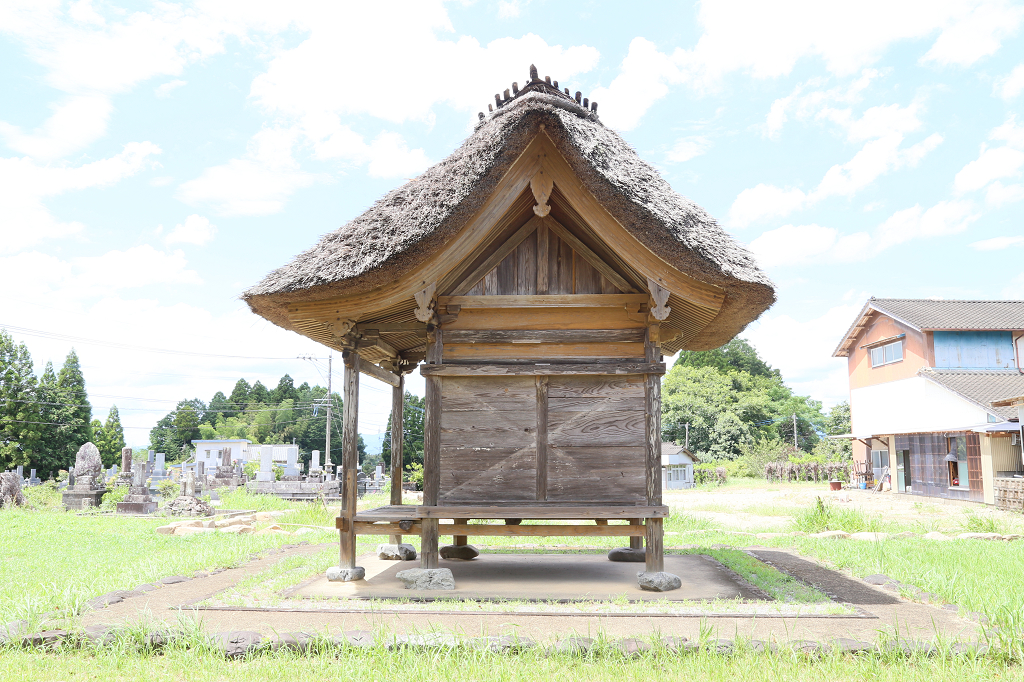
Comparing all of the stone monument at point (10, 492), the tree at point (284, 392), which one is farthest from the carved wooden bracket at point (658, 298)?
the tree at point (284, 392)

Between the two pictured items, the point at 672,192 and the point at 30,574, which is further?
the point at 30,574

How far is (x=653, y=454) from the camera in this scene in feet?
22.7

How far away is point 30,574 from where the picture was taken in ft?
28.9

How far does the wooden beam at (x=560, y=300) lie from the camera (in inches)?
281

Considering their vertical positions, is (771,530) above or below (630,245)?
below

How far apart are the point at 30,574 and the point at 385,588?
215 inches

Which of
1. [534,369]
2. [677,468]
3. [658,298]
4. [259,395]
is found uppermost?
[259,395]

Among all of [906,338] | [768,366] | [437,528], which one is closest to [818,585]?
[437,528]

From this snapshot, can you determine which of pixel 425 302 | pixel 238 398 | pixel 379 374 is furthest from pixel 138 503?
pixel 238 398

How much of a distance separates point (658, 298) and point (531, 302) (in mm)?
1336

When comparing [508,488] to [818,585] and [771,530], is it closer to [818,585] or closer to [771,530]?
[818,585]

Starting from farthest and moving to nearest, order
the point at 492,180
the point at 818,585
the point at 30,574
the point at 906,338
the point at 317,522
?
the point at 906,338, the point at 317,522, the point at 30,574, the point at 818,585, the point at 492,180

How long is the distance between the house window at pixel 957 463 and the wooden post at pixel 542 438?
23105 millimetres

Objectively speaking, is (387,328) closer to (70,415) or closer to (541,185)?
(541,185)
